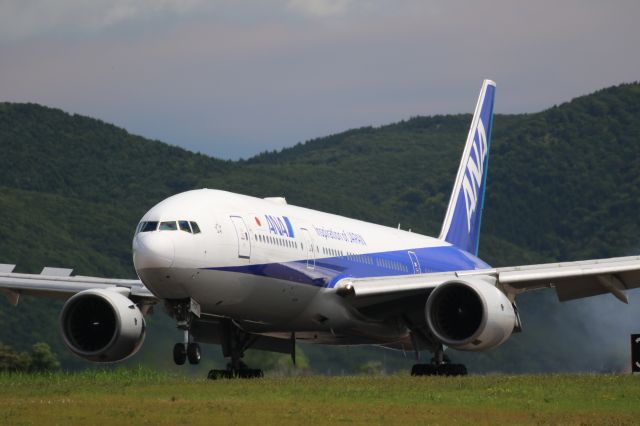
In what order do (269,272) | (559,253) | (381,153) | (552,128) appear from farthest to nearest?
1. (381,153)
2. (552,128)
3. (559,253)
4. (269,272)

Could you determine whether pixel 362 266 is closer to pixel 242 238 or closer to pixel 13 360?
pixel 242 238

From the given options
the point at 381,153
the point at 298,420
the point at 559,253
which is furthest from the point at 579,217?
the point at 298,420

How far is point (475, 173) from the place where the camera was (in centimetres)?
4397

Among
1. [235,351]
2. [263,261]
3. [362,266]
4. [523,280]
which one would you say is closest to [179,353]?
[263,261]

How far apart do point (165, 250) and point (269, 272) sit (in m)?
3.19

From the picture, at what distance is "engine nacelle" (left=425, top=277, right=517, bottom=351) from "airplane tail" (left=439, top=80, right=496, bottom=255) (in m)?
11.0

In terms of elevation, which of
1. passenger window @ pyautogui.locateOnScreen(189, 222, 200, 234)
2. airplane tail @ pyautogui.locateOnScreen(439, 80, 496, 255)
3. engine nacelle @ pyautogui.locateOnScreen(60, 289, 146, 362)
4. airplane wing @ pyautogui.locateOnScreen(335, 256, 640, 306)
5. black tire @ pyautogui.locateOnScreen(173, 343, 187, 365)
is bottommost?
black tire @ pyautogui.locateOnScreen(173, 343, 187, 365)

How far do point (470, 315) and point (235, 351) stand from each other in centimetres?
542

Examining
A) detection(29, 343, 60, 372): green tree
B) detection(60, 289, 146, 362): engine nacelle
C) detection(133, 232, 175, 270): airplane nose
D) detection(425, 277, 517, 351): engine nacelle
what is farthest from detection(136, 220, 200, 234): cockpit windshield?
detection(29, 343, 60, 372): green tree

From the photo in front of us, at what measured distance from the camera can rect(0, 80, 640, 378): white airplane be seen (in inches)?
1062

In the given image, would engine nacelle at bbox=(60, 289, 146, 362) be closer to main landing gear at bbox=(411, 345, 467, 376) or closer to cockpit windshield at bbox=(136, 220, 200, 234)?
cockpit windshield at bbox=(136, 220, 200, 234)

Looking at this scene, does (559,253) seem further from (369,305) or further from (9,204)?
(369,305)

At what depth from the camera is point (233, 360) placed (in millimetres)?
31703

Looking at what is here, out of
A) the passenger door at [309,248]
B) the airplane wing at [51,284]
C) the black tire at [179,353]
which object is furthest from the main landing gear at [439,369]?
the black tire at [179,353]
